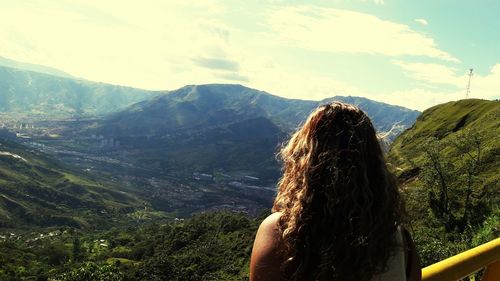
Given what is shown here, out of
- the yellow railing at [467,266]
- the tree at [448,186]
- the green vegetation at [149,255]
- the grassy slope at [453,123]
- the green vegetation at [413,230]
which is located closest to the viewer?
the yellow railing at [467,266]

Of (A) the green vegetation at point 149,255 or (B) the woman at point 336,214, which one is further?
(A) the green vegetation at point 149,255

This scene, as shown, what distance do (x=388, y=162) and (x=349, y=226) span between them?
0.78m

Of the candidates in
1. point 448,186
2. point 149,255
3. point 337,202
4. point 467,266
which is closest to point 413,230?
point 467,266

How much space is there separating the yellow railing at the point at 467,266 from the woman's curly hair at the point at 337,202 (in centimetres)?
66

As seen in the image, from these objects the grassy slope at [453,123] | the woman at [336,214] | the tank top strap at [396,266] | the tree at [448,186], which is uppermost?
the grassy slope at [453,123]

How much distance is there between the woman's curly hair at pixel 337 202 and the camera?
300 cm

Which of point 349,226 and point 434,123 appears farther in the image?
point 434,123

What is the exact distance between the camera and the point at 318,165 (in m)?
3.16

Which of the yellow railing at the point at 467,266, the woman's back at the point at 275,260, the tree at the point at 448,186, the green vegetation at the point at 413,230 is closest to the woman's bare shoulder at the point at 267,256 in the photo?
the woman's back at the point at 275,260

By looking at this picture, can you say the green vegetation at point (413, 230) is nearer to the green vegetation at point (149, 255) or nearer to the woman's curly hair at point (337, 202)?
the green vegetation at point (149, 255)

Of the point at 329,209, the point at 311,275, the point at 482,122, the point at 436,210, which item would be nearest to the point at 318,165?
the point at 329,209

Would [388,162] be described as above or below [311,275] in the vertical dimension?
above

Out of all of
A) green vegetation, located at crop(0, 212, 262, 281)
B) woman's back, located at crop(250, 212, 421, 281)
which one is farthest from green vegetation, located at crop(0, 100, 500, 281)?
woman's back, located at crop(250, 212, 421, 281)

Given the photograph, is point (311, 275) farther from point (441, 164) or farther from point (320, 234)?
point (441, 164)
